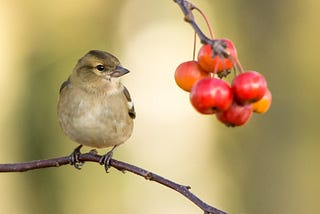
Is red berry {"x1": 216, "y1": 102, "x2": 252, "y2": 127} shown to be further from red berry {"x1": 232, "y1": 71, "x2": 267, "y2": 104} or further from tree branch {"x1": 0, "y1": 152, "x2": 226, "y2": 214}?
tree branch {"x1": 0, "y1": 152, "x2": 226, "y2": 214}

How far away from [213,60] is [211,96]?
32 centimetres

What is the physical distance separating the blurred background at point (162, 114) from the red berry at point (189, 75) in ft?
22.5

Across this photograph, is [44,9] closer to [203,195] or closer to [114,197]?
[114,197]

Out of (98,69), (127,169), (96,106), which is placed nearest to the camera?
(127,169)

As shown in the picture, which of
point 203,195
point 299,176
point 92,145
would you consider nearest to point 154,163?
point 203,195

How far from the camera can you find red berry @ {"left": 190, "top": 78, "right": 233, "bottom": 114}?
8.80 ft

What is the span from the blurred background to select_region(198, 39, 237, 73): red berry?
275 inches

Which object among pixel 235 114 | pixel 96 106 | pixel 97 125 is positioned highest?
pixel 96 106

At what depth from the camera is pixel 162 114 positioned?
609 inches

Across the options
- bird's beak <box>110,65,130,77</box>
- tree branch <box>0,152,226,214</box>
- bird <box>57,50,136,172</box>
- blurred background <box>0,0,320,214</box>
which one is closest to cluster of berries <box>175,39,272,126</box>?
tree branch <box>0,152,226,214</box>

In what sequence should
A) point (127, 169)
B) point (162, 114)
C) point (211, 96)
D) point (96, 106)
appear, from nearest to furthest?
1. point (211, 96)
2. point (127, 169)
3. point (96, 106)
4. point (162, 114)

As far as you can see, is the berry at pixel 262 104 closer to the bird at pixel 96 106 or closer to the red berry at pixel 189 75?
the red berry at pixel 189 75

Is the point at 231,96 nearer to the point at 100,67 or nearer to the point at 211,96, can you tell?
the point at 211,96

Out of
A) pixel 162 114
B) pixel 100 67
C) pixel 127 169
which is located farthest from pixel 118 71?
pixel 162 114
